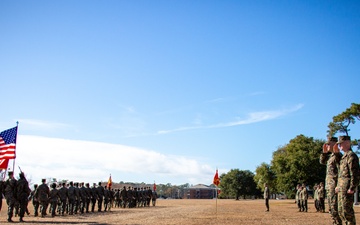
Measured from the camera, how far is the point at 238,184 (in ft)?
406

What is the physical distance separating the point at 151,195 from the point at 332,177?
119ft

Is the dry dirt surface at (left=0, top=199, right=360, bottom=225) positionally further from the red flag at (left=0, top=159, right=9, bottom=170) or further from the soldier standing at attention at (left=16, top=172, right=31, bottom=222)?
the red flag at (left=0, top=159, right=9, bottom=170)

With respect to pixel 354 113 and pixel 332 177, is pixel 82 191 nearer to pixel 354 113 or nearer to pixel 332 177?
pixel 332 177

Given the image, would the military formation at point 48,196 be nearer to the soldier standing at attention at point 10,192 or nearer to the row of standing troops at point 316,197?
the soldier standing at attention at point 10,192

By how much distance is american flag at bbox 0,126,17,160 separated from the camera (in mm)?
24672

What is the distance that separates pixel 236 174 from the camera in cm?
12512

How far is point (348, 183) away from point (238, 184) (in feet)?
382

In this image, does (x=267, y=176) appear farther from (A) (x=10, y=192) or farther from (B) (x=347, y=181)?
(B) (x=347, y=181)

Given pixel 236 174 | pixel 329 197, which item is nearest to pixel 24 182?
pixel 329 197

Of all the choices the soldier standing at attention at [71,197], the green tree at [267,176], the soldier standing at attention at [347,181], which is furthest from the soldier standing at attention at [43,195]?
the green tree at [267,176]

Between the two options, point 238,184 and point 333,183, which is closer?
point 333,183

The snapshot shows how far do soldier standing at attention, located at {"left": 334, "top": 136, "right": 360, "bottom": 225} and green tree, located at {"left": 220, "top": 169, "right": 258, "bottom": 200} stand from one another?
379 ft

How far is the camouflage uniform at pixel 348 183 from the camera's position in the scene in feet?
31.3

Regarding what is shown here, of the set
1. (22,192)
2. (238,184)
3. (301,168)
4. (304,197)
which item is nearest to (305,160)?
(301,168)
